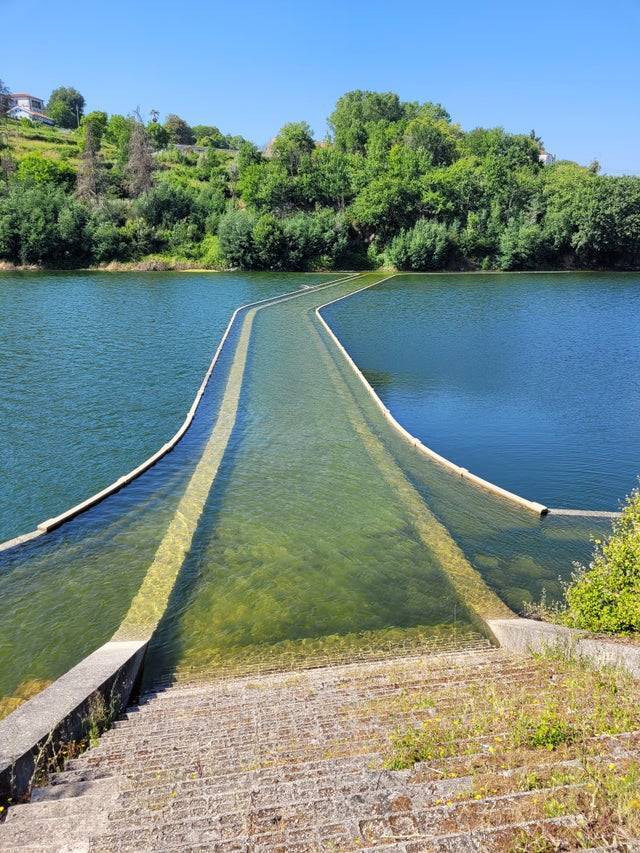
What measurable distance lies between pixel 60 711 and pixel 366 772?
3157 mm

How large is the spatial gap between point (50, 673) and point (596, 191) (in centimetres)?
7080

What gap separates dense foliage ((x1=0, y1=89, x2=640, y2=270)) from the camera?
5838 cm

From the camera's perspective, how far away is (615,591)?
716cm

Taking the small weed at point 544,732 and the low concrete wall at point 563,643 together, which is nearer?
the small weed at point 544,732

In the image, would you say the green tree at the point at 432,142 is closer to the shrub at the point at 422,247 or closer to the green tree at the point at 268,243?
the shrub at the point at 422,247

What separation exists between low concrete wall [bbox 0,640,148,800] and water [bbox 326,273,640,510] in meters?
9.74

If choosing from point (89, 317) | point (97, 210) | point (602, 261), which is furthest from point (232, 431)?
point (602, 261)

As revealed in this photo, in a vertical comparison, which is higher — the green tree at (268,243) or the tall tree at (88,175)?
the tall tree at (88,175)

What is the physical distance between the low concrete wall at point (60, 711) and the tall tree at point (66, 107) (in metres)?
128

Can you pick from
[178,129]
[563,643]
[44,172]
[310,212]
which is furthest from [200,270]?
[178,129]

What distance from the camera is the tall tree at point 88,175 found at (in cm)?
6569

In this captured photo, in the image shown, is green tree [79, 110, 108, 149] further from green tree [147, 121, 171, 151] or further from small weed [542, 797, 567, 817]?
small weed [542, 797, 567, 817]

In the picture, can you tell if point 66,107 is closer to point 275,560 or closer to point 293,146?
point 293,146

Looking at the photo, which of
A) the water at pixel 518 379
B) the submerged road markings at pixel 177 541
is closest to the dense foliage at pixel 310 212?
the water at pixel 518 379
